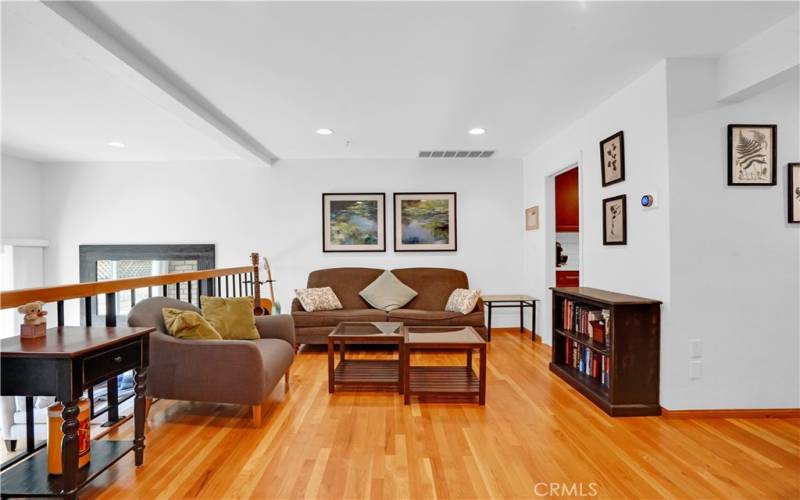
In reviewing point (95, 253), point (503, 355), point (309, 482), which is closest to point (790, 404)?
point (503, 355)

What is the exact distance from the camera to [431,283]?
17.8 ft

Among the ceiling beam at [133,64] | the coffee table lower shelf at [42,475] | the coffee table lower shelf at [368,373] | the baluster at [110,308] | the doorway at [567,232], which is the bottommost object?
the coffee table lower shelf at [368,373]

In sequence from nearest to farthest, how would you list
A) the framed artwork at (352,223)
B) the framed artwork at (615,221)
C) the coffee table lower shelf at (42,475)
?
the coffee table lower shelf at (42,475), the framed artwork at (615,221), the framed artwork at (352,223)


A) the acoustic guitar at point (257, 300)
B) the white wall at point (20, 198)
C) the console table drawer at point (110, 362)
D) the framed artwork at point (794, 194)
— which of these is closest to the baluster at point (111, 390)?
the console table drawer at point (110, 362)

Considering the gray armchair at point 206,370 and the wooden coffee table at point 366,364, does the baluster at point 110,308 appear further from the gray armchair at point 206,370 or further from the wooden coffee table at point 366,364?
the wooden coffee table at point 366,364

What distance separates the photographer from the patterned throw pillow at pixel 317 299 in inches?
194

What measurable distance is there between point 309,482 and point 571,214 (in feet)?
15.3

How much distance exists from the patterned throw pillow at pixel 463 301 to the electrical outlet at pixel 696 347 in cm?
235

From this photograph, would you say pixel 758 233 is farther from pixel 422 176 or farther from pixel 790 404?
pixel 422 176

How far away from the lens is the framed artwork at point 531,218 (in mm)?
5164

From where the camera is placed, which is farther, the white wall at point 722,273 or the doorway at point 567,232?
the doorway at point 567,232
